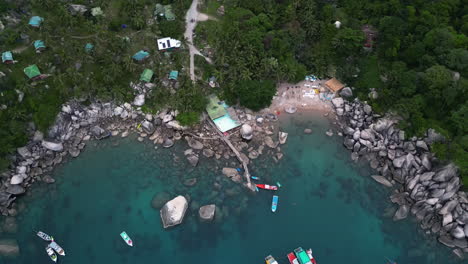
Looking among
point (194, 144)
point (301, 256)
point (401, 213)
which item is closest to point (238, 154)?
point (194, 144)

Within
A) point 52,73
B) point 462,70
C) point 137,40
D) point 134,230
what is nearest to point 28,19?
point 52,73

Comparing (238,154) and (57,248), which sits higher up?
(238,154)

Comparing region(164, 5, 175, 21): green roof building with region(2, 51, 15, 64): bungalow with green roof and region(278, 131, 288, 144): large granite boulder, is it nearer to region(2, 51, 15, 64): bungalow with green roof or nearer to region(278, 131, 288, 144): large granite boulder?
region(2, 51, 15, 64): bungalow with green roof

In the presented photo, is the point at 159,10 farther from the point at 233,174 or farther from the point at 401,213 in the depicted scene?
the point at 401,213

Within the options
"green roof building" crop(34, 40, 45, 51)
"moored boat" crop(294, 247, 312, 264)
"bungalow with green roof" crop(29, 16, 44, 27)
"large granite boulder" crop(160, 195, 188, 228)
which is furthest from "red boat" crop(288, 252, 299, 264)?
"bungalow with green roof" crop(29, 16, 44, 27)

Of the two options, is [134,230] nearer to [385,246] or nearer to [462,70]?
[385,246]

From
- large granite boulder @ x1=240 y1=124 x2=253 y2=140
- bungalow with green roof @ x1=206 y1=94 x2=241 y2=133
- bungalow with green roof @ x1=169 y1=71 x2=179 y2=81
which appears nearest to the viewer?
large granite boulder @ x1=240 y1=124 x2=253 y2=140

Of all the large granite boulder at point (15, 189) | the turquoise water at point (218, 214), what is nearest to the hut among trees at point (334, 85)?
the turquoise water at point (218, 214)
